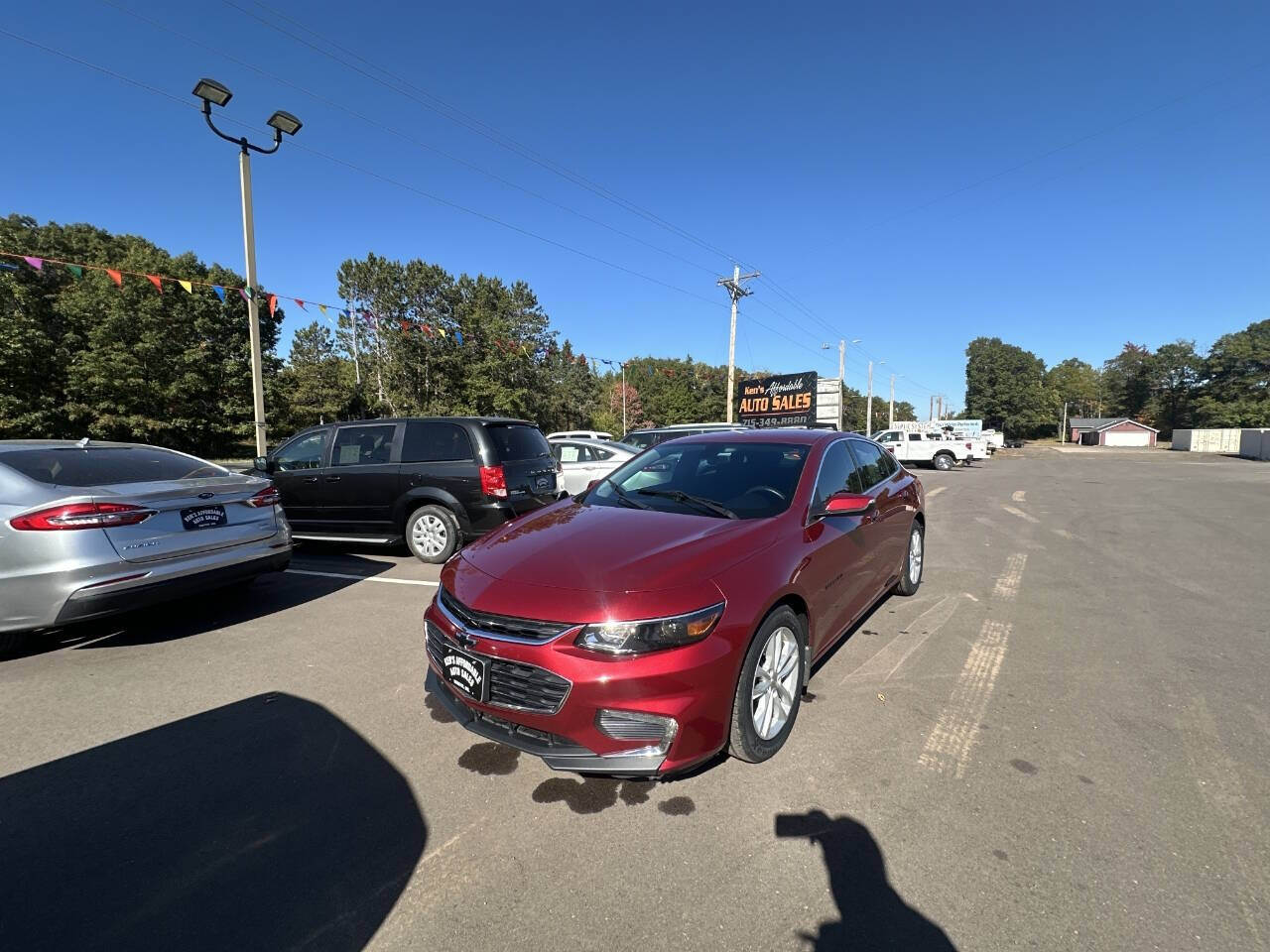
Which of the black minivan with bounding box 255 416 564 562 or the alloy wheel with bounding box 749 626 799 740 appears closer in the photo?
the alloy wheel with bounding box 749 626 799 740

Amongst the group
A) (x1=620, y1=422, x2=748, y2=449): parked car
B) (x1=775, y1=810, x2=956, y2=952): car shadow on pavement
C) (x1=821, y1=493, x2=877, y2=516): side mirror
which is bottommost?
(x1=775, y1=810, x2=956, y2=952): car shadow on pavement

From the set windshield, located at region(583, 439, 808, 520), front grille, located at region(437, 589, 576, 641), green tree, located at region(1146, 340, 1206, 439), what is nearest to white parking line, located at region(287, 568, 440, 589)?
windshield, located at region(583, 439, 808, 520)

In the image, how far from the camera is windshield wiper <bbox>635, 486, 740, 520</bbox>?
3.20 metres

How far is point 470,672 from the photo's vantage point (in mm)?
2453

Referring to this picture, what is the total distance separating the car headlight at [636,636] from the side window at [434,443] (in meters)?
4.83

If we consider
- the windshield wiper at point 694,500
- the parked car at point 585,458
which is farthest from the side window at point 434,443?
the parked car at point 585,458

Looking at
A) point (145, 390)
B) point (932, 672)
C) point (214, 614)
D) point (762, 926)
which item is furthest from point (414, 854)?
point (145, 390)

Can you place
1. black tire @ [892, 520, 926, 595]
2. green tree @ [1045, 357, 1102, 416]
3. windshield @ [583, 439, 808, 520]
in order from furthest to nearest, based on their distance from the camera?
green tree @ [1045, 357, 1102, 416] < black tire @ [892, 520, 926, 595] < windshield @ [583, 439, 808, 520]

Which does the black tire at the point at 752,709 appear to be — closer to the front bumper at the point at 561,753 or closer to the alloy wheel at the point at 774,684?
the alloy wheel at the point at 774,684

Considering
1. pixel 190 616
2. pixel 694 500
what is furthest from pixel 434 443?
pixel 694 500

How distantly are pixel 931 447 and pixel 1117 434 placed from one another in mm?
90369

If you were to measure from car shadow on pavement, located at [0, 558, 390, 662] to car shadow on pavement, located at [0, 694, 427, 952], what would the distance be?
167cm

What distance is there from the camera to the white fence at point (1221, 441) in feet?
143

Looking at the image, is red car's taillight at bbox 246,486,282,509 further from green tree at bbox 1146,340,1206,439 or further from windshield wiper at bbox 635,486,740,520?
green tree at bbox 1146,340,1206,439
